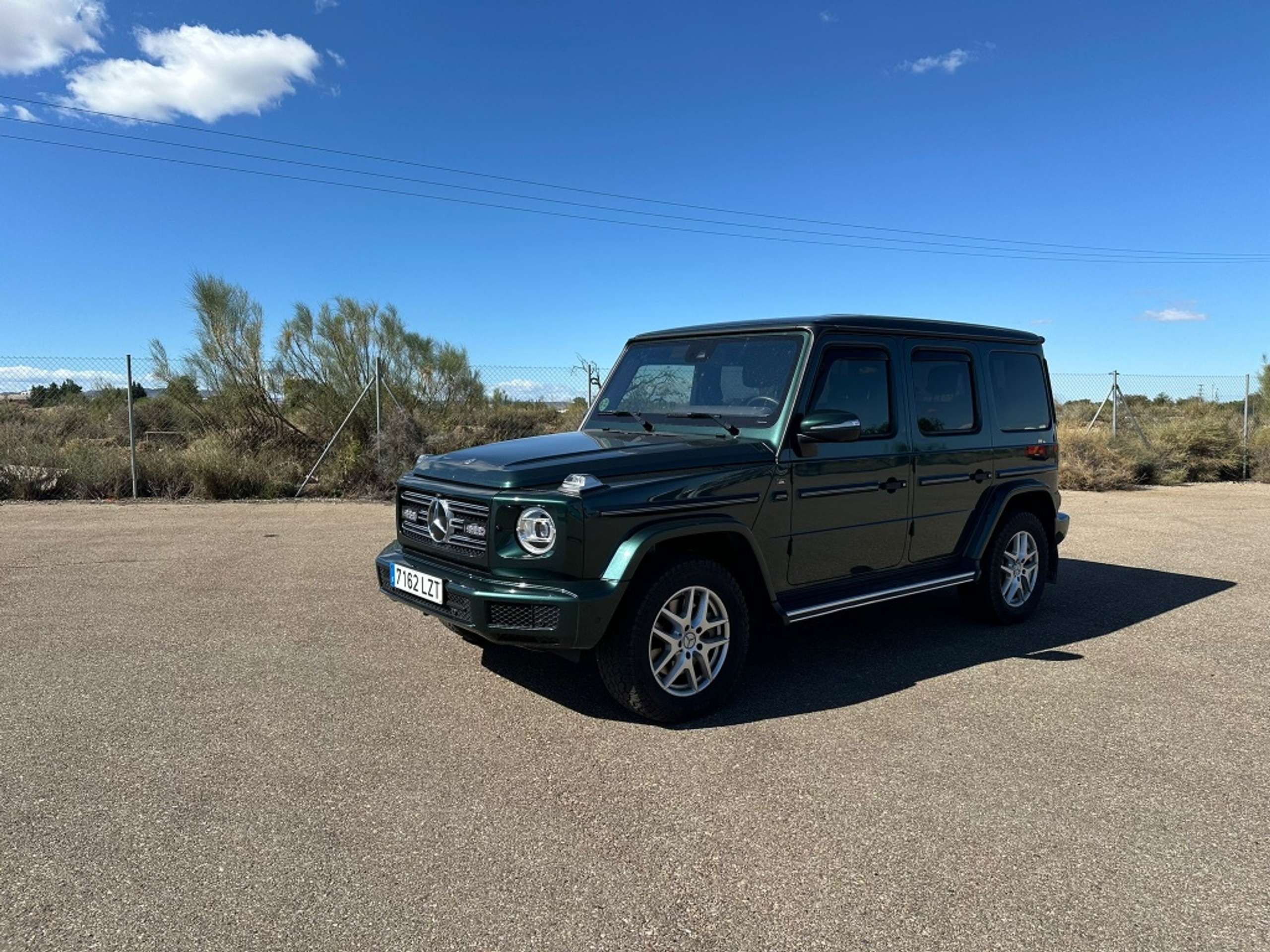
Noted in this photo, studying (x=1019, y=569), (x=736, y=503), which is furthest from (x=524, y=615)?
(x=1019, y=569)

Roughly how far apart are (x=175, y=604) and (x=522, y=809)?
4.20m

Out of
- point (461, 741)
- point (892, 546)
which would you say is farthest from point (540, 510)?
point (892, 546)

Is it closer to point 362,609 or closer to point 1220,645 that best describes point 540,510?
Result: point 362,609

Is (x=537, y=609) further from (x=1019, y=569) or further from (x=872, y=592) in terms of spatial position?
(x=1019, y=569)

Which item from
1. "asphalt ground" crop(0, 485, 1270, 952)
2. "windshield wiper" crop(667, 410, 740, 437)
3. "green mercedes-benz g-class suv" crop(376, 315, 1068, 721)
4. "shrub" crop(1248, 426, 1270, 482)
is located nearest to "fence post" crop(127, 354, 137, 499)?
"asphalt ground" crop(0, 485, 1270, 952)

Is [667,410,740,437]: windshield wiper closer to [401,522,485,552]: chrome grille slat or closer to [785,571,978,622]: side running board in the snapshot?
[785,571,978,622]: side running board

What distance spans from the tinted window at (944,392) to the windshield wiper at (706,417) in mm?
1334

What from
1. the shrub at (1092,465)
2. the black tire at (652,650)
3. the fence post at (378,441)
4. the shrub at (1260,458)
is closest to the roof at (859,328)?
the black tire at (652,650)

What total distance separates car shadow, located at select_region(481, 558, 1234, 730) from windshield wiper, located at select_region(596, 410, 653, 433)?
54.5 inches

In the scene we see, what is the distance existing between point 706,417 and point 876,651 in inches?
73.0

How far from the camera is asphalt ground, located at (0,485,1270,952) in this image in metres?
2.55

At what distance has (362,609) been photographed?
616cm

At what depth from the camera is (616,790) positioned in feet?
11.1

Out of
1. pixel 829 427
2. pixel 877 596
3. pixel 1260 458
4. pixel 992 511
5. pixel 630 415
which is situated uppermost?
pixel 630 415
